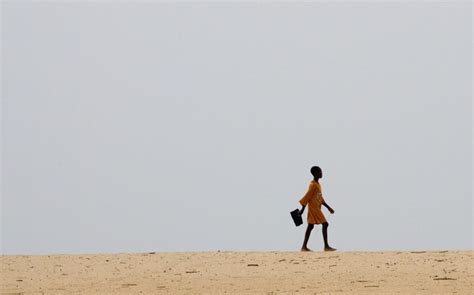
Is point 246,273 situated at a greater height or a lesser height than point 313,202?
lesser

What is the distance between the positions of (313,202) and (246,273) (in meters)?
3.57

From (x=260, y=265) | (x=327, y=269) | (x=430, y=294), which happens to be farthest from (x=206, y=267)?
(x=430, y=294)

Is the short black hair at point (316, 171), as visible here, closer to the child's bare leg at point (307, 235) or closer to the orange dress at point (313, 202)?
the orange dress at point (313, 202)

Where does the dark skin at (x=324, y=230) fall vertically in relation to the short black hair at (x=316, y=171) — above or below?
below

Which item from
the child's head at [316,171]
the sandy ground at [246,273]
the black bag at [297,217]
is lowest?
the sandy ground at [246,273]

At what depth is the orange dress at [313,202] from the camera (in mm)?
18734

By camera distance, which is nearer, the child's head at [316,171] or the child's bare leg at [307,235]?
the child's bare leg at [307,235]

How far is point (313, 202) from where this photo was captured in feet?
61.7

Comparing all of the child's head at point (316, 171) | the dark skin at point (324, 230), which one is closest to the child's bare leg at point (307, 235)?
the dark skin at point (324, 230)

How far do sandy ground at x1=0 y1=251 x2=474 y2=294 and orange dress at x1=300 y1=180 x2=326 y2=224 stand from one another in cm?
137

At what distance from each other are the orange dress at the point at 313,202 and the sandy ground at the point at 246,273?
1.37 m

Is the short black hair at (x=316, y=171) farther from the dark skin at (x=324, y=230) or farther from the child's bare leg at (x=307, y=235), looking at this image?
the child's bare leg at (x=307, y=235)

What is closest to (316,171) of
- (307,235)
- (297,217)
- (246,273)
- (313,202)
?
(313,202)

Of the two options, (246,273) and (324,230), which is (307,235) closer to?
(324,230)
